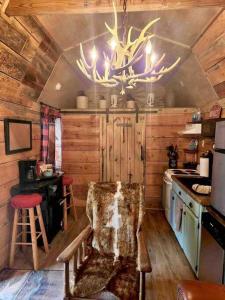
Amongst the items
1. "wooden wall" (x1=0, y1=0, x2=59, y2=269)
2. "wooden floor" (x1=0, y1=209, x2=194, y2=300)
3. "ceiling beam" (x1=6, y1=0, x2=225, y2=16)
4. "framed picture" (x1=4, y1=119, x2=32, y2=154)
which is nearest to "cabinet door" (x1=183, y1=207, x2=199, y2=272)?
"wooden floor" (x1=0, y1=209, x2=194, y2=300)

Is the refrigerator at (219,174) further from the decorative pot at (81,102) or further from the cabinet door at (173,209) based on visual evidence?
the decorative pot at (81,102)

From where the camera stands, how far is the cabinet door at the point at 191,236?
2.20 meters

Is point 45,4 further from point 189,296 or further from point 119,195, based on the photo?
point 189,296

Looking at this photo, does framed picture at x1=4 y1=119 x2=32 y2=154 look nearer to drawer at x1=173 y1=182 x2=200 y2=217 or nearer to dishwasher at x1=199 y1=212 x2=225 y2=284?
drawer at x1=173 y1=182 x2=200 y2=217

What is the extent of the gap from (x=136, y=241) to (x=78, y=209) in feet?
8.58

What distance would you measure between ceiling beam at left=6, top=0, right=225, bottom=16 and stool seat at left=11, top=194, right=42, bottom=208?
1845 mm

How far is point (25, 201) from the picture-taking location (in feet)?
8.00

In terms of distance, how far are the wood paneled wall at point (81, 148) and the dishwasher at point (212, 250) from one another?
2.66 metres

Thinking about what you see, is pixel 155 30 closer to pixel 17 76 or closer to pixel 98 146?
pixel 17 76

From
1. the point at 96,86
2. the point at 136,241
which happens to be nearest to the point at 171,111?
the point at 96,86

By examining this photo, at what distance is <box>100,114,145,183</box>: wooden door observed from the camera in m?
4.25

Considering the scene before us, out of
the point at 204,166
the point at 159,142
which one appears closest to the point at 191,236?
the point at 204,166

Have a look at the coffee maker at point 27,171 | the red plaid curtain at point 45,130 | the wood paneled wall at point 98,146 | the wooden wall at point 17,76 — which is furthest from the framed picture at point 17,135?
the wood paneled wall at point 98,146

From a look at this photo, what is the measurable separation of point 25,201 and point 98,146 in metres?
2.13
